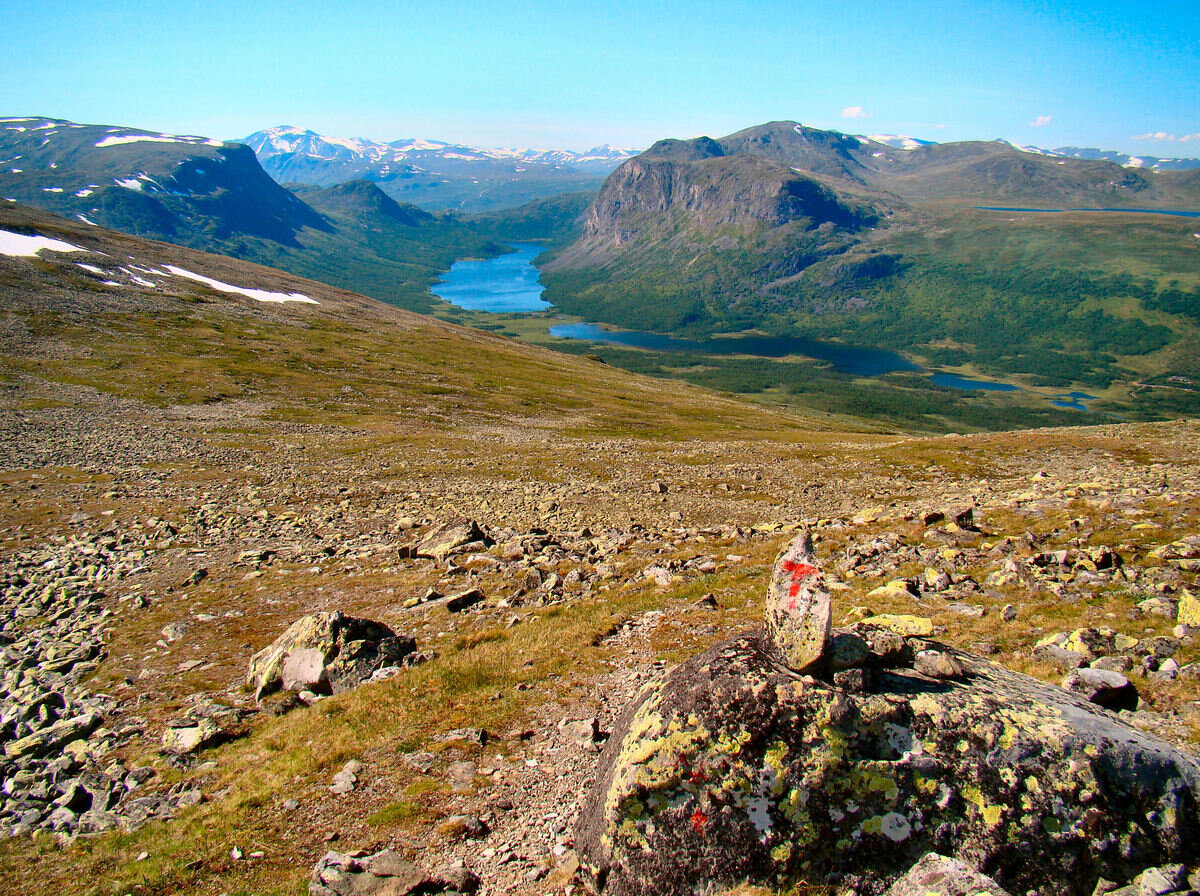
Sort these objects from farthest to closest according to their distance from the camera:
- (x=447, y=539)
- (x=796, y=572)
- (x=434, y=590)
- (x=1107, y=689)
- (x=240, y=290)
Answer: (x=240, y=290), (x=447, y=539), (x=434, y=590), (x=1107, y=689), (x=796, y=572)

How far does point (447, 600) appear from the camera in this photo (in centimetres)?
2075

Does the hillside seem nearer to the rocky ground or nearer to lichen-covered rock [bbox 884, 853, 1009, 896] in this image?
the rocky ground

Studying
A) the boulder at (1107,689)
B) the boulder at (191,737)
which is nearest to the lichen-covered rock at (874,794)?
the boulder at (1107,689)

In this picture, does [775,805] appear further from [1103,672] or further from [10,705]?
[10,705]

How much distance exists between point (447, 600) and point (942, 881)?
16705 mm

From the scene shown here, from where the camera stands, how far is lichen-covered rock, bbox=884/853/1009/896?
7.00 metres

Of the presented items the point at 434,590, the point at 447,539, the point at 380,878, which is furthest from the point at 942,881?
the point at 447,539

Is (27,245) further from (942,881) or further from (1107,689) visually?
(1107,689)

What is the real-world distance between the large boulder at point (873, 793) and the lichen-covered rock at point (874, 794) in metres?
0.02

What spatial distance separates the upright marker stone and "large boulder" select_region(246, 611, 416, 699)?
11.4 m

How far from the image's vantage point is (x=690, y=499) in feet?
123

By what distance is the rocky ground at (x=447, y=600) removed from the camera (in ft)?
34.7

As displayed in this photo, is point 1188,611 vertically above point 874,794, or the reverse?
point 1188,611

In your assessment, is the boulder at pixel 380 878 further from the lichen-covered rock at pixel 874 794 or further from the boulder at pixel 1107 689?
the boulder at pixel 1107 689
